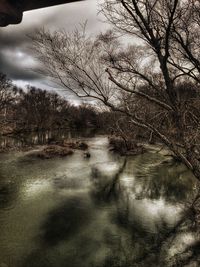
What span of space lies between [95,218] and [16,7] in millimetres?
7267

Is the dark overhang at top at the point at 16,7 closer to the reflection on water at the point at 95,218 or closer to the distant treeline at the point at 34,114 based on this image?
the reflection on water at the point at 95,218

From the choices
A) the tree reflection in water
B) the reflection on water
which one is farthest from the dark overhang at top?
the tree reflection in water

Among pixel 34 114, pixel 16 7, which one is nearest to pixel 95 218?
pixel 16 7

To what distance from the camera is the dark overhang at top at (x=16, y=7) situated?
5.01 feet

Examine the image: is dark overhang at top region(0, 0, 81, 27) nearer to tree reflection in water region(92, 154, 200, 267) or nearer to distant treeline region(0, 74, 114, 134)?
tree reflection in water region(92, 154, 200, 267)

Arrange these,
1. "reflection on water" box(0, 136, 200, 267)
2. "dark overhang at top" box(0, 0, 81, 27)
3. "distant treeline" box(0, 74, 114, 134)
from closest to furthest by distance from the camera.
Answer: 1. "dark overhang at top" box(0, 0, 81, 27)
2. "reflection on water" box(0, 136, 200, 267)
3. "distant treeline" box(0, 74, 114, 134)

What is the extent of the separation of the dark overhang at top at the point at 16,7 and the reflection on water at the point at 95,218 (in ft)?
17.8

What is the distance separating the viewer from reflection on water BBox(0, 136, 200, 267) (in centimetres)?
579

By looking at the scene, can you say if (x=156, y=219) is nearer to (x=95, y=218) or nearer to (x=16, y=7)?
(x=95, y=218)

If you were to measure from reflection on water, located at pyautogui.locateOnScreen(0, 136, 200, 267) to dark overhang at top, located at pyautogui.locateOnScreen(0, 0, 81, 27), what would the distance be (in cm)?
543

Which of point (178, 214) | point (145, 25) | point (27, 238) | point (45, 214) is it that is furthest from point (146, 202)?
point (145, 25)

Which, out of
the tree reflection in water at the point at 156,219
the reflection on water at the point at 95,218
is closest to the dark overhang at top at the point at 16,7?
the reflection on water at the point at 95,218

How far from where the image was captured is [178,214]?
8234 mm

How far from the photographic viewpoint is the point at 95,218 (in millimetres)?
7801
